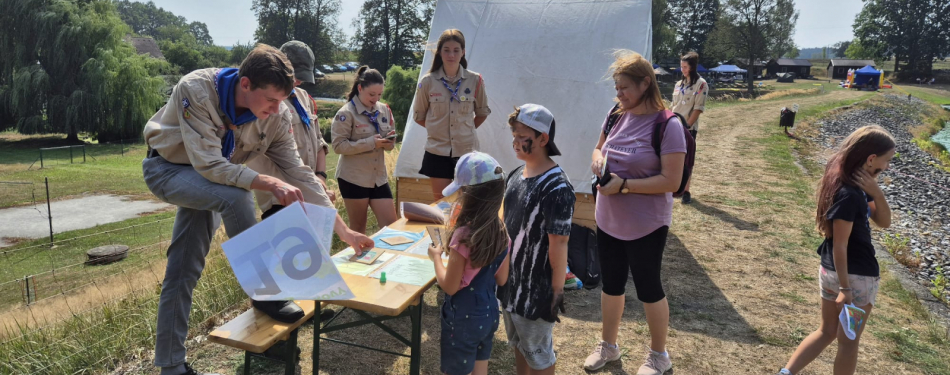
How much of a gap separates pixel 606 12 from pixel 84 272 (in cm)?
1067

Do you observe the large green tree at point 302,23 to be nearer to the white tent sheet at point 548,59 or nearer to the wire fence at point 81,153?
the wire fence at point 81,153

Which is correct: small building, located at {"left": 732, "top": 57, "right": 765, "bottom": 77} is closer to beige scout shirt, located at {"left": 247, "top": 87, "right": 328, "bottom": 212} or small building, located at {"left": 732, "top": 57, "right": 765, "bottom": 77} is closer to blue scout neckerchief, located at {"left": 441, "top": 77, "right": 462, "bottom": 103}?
blue scout neckerchief, located at {"left": 441, "top": 77, "right": 462, "bottom": 103}

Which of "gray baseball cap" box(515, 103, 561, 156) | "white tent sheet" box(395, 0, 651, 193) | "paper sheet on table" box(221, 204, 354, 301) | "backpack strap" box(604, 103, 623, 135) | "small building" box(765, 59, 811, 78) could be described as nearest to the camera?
"paper sheet on table" box(221, 204, 354, 301)

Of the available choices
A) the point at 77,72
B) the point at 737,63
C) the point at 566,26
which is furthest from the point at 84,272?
the point at 737,63

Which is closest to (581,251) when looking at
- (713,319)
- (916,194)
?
(713,319)

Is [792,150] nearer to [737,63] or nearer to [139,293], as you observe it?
[139,293]

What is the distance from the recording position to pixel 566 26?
6.24m

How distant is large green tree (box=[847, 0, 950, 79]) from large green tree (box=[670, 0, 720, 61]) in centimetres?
1955

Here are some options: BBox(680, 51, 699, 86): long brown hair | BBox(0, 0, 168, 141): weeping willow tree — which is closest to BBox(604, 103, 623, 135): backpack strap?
BBox(680, 51, 699, 86): long brown hair

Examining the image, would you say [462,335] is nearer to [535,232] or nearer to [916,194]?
[535,232]

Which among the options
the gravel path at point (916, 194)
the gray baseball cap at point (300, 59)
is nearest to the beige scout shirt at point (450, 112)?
the gray baseball cap at point (300, 59)

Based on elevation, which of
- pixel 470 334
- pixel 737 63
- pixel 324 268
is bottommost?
pixel 470 334

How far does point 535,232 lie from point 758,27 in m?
56.5

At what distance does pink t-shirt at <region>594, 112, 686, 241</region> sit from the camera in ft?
10.1
